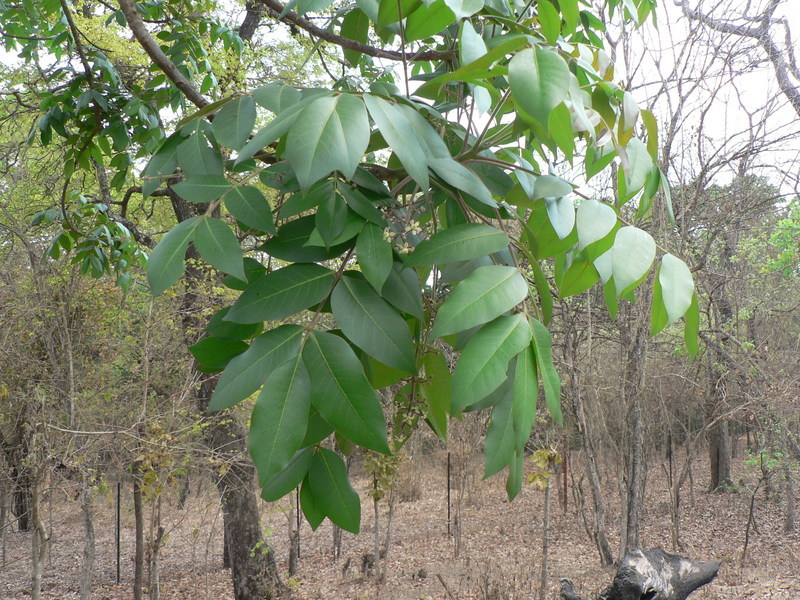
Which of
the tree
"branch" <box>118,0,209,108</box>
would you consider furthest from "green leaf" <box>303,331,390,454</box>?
"branch" <box>118,0,209,108</box>

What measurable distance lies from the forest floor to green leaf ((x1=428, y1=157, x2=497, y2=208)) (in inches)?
284

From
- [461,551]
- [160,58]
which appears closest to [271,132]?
[160,58]

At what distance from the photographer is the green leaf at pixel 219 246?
77 centimetres

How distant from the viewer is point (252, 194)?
84cm

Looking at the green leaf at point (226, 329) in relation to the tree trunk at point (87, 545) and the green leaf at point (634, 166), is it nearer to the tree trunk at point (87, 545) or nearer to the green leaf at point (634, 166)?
the green leaf at point (634, 166)

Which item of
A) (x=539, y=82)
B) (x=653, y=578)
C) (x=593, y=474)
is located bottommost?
(x=653, y=578)

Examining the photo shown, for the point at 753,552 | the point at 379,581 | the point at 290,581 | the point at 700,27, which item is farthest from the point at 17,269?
the point at 753,552

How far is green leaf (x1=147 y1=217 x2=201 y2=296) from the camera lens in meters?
0.79

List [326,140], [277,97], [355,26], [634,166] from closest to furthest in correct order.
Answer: [326,140], [277,97], [634,166], [355,26]

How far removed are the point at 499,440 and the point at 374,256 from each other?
26 centimetres

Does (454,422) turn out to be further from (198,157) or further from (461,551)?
(198,157)

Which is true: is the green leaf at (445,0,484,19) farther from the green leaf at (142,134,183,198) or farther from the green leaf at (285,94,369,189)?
the green leaf at (142,134,183,198)

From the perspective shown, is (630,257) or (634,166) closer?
(630,257)

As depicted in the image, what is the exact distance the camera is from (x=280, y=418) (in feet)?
2.31
